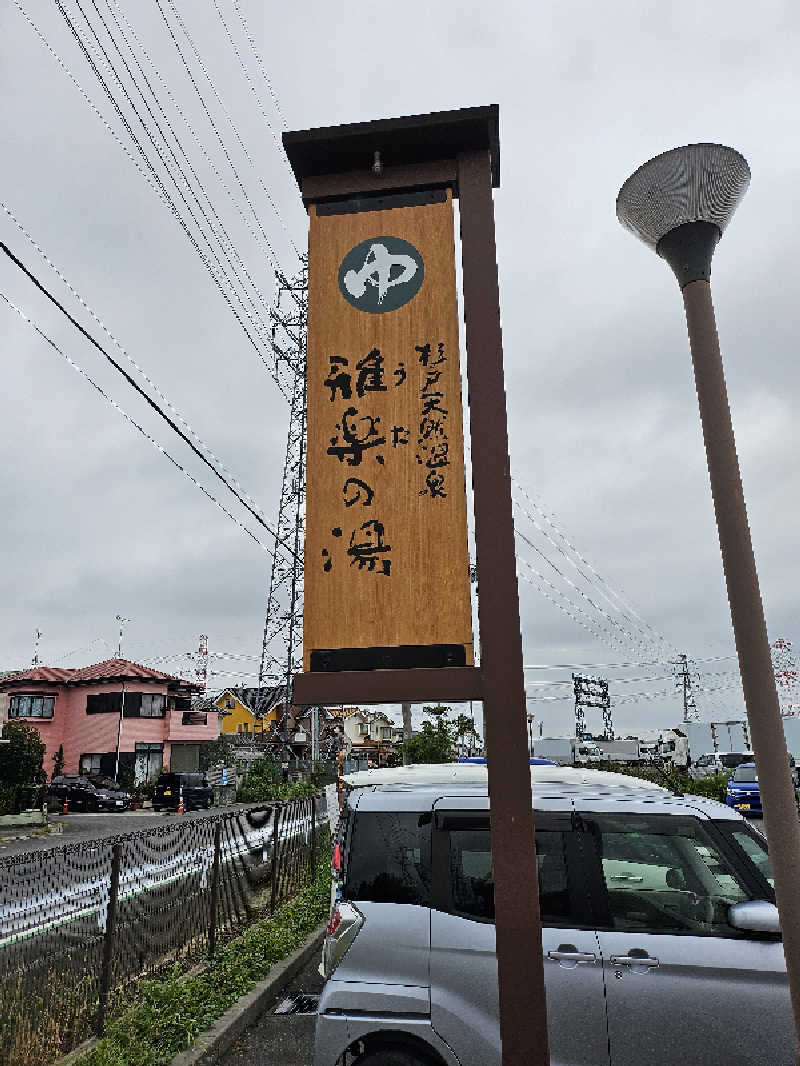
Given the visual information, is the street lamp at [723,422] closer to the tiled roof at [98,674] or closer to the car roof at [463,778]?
the car roof at [463,778]

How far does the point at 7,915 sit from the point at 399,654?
411 centimetres

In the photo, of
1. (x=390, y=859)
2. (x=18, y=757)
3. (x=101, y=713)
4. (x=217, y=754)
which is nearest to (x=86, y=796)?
(x=18, y=757)

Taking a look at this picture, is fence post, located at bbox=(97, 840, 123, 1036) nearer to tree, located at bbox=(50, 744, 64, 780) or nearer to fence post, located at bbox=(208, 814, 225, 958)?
fence post, located at bbox=(208, 814, 225, 958)

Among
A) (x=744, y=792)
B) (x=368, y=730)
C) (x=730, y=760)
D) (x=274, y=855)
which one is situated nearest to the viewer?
(x=274, y=855)

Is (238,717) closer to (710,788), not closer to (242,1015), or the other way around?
→ (710,788)

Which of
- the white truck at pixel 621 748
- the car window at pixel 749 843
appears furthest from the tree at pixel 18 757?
the white truck at pixel 621 748

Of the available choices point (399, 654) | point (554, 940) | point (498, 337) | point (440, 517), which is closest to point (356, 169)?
point (498, 337)

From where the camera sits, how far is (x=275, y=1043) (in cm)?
560

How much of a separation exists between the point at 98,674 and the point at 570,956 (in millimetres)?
40979

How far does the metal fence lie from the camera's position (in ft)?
16.3

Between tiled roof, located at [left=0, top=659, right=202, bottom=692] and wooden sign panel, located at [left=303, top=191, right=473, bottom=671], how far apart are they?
132 ft

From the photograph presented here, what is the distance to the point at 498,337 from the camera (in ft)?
12.2

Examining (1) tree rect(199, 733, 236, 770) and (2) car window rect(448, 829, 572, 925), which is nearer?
(2) car window rect(448, 829, 572, 925)

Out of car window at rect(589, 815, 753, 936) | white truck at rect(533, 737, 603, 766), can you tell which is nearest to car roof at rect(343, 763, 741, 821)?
car window at rect(589, 815, 753, 936)
